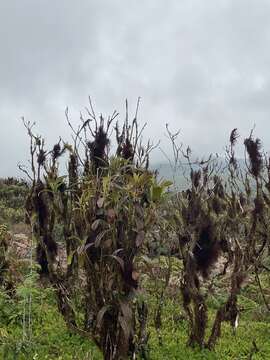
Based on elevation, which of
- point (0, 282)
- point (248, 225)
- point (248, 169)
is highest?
point (248, 169)

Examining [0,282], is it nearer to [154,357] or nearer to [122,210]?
[154,357]

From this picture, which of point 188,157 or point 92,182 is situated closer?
point 92,182

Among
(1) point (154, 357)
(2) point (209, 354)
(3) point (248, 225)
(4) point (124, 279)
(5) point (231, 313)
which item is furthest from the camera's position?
(3) point (248, 225)

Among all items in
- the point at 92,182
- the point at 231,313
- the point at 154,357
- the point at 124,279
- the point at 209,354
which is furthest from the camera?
A: the point at 231,313

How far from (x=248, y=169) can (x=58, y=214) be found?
99.9 inches

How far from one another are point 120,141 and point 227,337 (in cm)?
316

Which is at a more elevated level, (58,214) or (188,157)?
(188,157)

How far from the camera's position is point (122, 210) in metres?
4.17

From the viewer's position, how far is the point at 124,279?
4.06 metres

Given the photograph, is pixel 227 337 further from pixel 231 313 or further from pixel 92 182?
pixel 92 182

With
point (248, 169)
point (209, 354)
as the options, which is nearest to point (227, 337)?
point (209, 354)

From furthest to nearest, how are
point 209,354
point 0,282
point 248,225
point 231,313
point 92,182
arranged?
point 248,225, point 0,282, point 231,313, point 209,354, point 92,182

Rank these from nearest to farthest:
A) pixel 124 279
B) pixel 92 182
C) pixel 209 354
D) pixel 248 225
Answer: pixel 124 279 → pixel 92 182 → pixel 209 354 → pixel 248 225

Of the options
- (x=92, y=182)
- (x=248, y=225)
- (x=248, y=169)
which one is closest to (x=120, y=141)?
(x=92, y=182)
